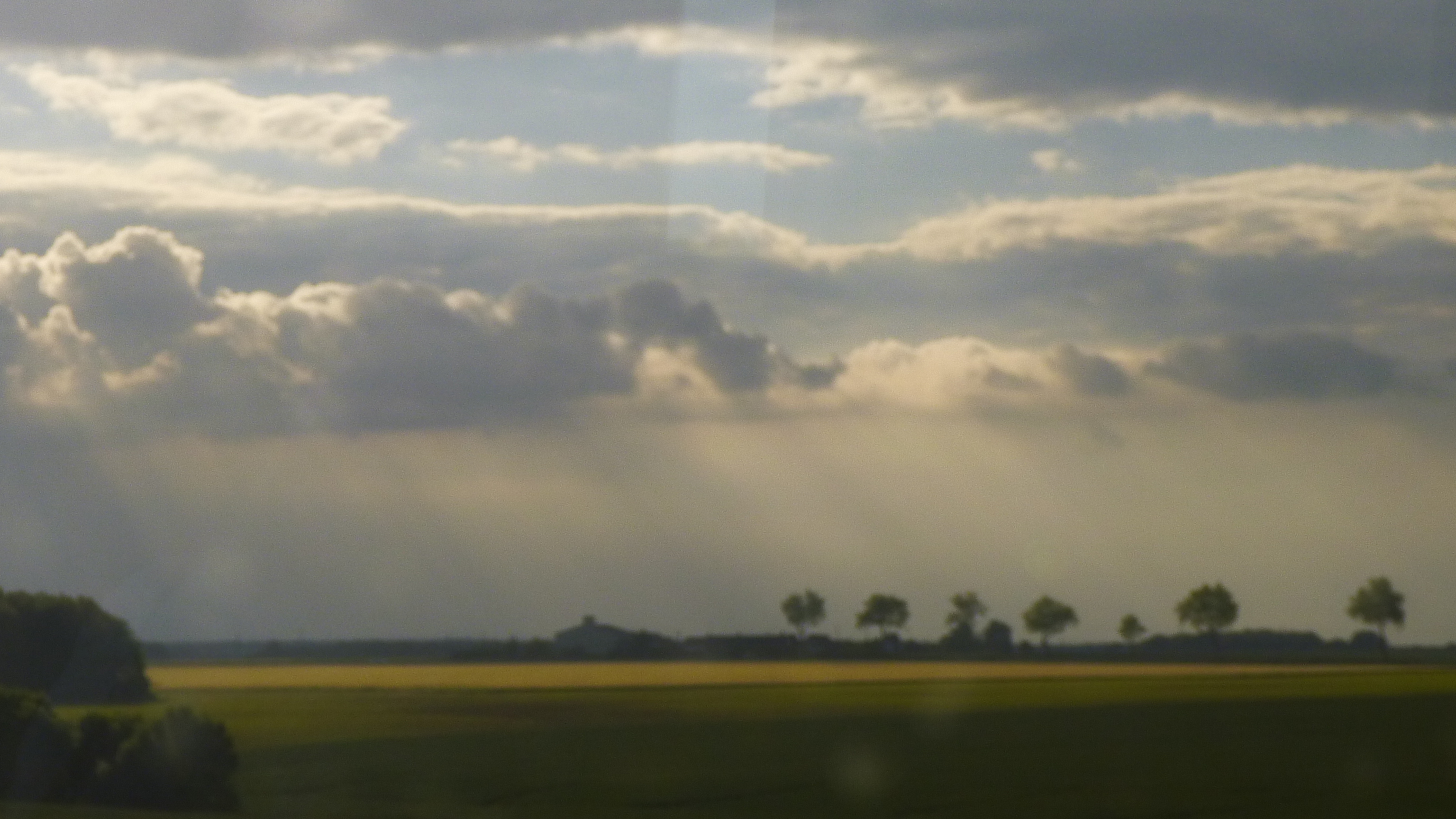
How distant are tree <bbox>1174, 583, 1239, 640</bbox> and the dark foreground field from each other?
92.9 feet

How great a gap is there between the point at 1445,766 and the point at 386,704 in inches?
1280

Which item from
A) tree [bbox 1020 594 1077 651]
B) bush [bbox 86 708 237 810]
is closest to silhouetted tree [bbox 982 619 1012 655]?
tree [bbox 1020 594 1077 651]

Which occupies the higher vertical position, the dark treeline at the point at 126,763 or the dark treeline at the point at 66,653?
the dark treeline at the point at 66,653

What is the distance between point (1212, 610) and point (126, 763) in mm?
64838

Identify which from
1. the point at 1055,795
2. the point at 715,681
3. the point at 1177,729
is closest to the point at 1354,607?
the point at 715,681

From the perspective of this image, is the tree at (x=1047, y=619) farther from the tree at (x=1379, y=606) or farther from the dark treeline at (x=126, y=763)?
the dark treeline at (x=126, y=763)

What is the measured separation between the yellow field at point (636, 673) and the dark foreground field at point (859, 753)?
632 centimetres

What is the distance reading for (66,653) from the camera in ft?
209

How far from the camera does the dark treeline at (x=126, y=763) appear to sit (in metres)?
33.6

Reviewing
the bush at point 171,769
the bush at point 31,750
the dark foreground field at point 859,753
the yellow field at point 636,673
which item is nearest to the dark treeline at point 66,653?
the yellow field at point 636,673

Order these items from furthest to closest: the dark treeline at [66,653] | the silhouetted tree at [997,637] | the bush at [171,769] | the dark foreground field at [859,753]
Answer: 1. the silhouetted tree at [997,637]
2. the dark treeline at [66,653]
3. the bush at [171,769]
4. the dark foreground field at [859,753]

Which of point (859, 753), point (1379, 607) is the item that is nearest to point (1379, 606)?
point (1379, 607)

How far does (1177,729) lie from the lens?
136ft

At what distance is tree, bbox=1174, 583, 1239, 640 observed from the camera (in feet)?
284
